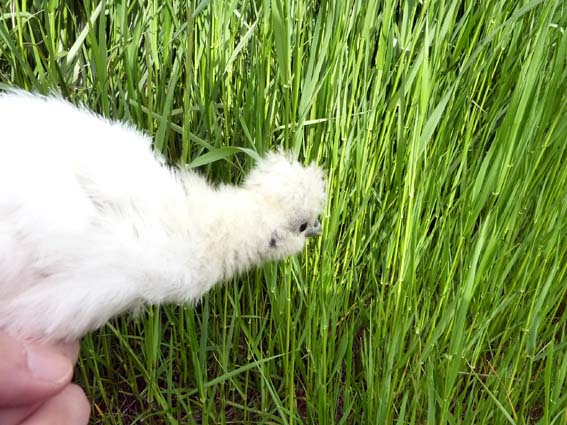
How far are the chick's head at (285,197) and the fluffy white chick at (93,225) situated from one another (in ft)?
0.05

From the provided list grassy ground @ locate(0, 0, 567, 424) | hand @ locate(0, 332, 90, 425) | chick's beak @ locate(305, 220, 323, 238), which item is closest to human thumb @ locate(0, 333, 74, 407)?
hand @ locate(0, 332, 90, 425)

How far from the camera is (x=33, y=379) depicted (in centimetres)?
80

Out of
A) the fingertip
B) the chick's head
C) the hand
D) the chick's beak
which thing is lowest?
the fingertip

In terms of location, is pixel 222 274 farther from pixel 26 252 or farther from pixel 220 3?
pixel 220 3

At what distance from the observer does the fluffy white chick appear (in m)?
0.74

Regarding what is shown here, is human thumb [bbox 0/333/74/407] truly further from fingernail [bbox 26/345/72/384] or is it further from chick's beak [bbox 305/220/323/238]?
chick's beak [bbox 305/220/323/238]

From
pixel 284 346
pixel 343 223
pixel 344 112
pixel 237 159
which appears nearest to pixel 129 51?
pixel 237 159

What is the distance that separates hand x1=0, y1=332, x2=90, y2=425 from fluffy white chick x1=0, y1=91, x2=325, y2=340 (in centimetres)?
2

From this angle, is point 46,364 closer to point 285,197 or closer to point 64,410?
point 64,410

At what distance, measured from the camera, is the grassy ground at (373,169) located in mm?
963

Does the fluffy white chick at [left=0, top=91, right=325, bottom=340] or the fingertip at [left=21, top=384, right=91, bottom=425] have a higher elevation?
the fluffy white chick at [left=0, top=91, right=325, bottom=340]

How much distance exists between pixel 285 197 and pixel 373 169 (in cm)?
23

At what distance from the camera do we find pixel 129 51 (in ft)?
3.34

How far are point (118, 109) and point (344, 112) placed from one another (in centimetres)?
44
